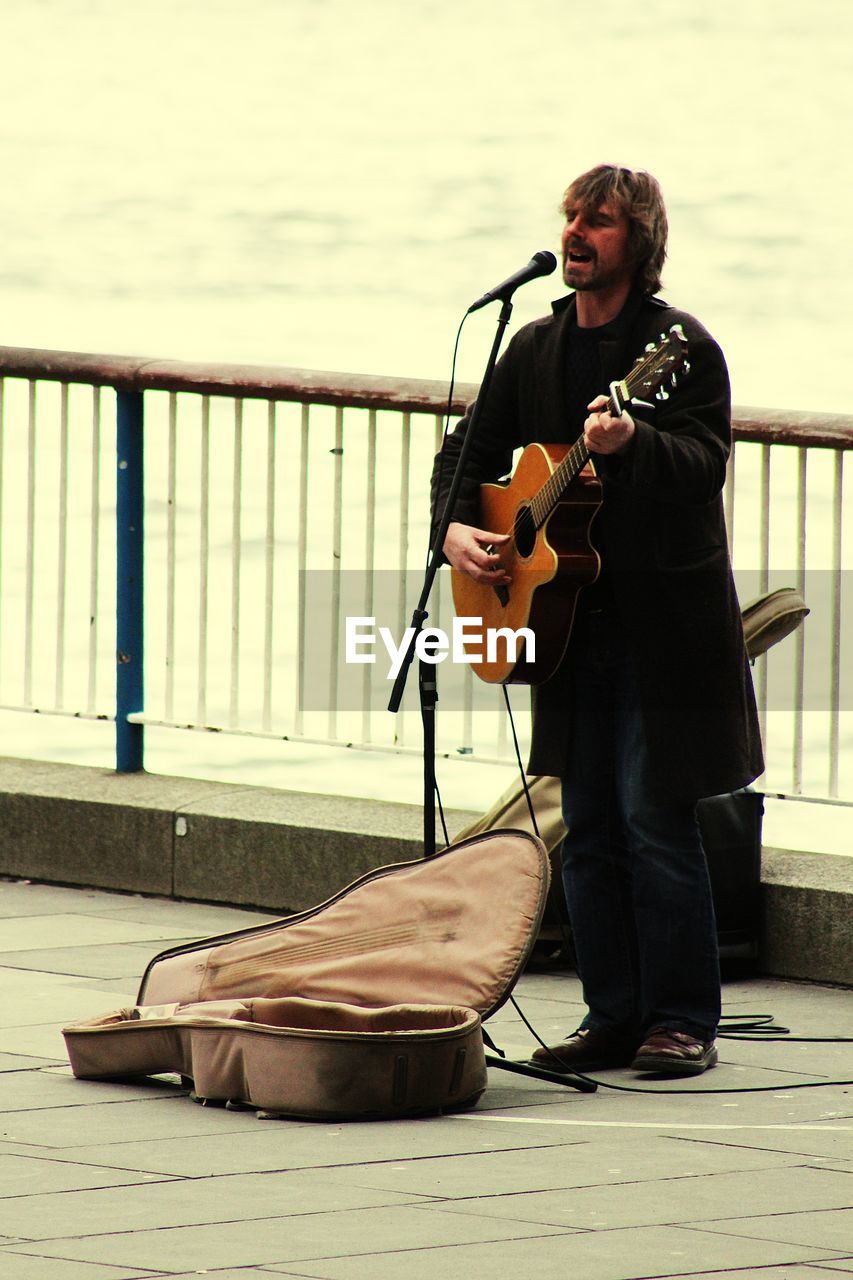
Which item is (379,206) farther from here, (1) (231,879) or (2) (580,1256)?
(2) (580,1256)

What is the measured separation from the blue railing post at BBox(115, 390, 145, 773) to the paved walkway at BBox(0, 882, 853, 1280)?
1.98 m

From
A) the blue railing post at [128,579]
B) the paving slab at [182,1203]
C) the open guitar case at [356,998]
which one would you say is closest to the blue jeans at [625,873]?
the open guitar case at [356,998]

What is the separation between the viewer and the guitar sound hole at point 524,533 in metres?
5.44

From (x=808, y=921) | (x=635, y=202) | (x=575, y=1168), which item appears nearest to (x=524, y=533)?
(x=635, y=202)

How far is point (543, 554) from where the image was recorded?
17.5ft

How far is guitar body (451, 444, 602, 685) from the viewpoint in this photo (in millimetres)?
5297

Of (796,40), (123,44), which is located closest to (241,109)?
(123,44)

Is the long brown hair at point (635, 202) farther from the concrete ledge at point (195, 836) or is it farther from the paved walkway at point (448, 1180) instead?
the concrete ledge at point (195, 836)

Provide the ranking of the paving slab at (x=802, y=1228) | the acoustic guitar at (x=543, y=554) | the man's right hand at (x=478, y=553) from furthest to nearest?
the man's right hand at (x=478, y=553) → the acoustic guitar at (x=543, y=554) → the paving slab at (x=802, y=1228)

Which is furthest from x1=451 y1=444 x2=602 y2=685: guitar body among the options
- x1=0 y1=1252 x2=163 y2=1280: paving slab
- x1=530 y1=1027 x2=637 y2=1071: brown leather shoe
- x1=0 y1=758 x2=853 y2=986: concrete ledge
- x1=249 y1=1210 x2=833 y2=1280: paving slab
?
x1=0 y1=1252 x2=163 y2=1280: paving slab

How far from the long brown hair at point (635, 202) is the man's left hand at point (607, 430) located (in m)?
0.50

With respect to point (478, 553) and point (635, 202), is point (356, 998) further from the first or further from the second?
point (635, 202)

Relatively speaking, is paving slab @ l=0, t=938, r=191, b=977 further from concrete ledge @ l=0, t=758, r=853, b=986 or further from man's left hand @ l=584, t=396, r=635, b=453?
man's left hand @ l=584, t=396, r=635, b=453

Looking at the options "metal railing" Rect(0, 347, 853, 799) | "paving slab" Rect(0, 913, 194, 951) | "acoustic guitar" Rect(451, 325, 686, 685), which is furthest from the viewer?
"paving slab" Rect(0, 913, 194, 951)
